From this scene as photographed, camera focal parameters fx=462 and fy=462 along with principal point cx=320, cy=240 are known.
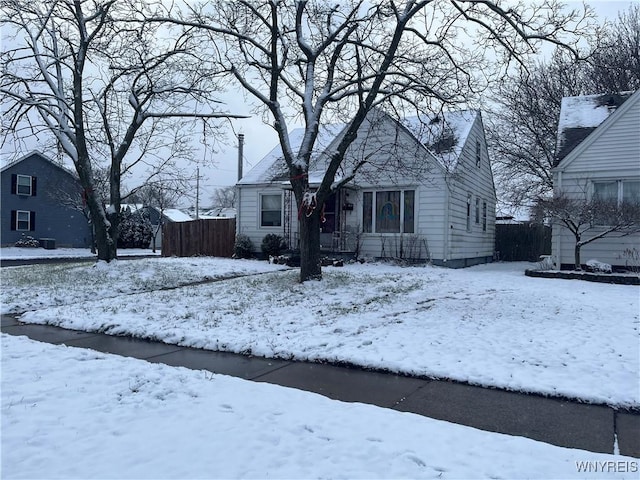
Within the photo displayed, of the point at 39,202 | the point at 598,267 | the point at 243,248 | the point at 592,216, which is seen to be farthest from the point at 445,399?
the point at 39,202

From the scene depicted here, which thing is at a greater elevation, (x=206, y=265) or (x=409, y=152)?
(x=409, y=152)

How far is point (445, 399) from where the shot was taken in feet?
13.7

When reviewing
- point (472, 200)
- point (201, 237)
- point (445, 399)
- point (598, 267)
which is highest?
point (472, 200)

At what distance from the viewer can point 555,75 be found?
25.7m

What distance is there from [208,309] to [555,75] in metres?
25.4

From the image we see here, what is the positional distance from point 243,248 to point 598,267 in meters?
12.4

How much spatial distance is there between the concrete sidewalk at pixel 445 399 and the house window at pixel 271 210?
43.0 feet

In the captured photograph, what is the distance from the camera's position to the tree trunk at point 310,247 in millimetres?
10766

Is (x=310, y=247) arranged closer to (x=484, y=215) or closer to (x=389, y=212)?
(x=389, y=212)

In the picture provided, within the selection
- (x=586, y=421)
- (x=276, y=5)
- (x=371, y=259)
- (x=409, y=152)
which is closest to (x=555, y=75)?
(x=409, y=152)

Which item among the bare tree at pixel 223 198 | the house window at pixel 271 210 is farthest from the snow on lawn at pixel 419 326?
the bare tree at pixel 223 198

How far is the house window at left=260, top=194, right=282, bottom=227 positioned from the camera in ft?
61.8

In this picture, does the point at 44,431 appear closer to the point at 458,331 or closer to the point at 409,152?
the point at 458,331

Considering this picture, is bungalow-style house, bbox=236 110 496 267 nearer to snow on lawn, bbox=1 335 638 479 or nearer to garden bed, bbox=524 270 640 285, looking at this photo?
garden bed, bbox=524 270 640 285
